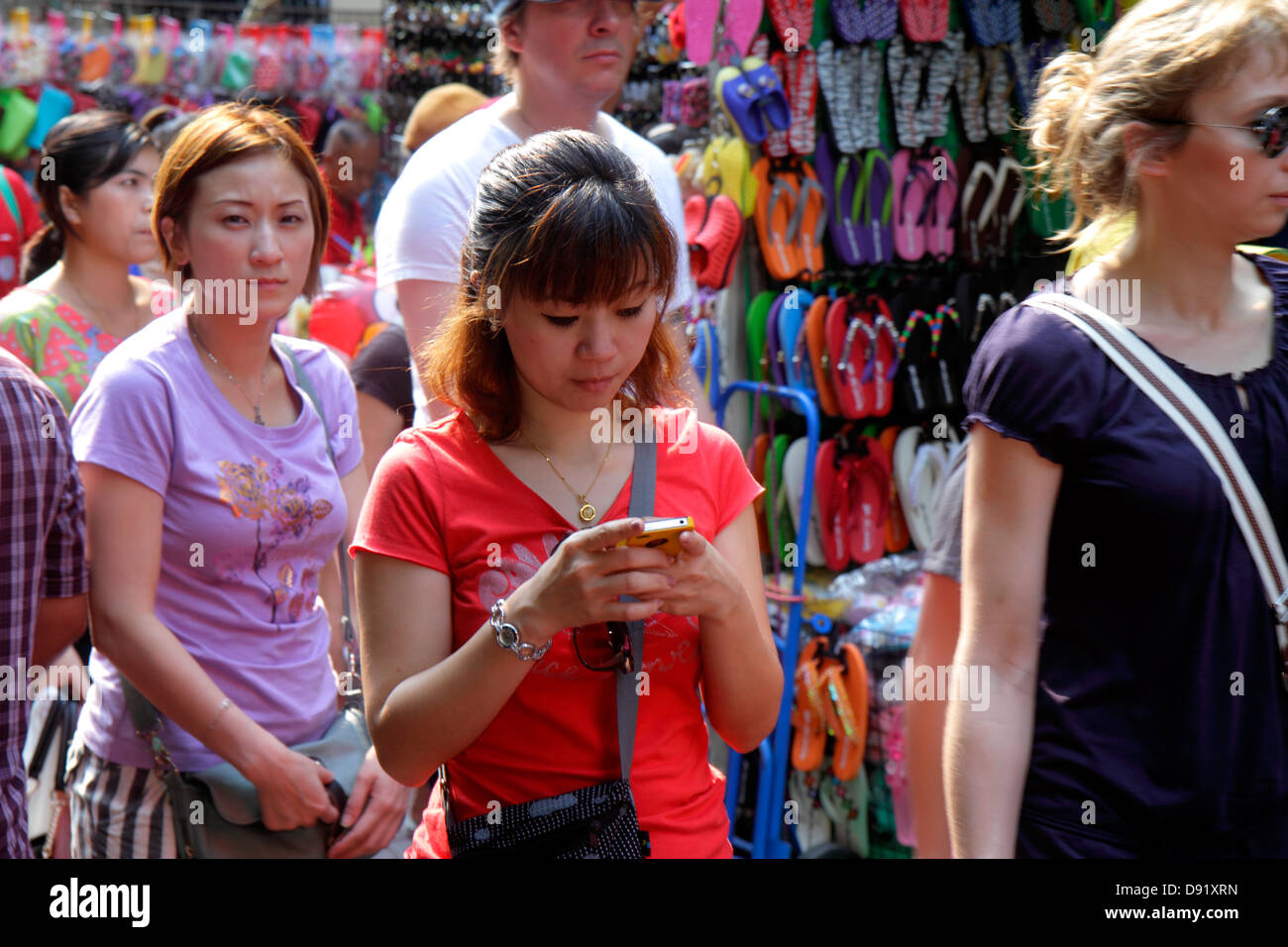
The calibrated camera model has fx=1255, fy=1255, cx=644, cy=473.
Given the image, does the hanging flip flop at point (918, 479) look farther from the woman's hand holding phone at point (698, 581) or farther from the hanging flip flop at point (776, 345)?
Result: the woman's hand holding phone at point (698, 581)

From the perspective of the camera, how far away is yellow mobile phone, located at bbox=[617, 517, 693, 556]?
136cm

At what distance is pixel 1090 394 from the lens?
1582mm

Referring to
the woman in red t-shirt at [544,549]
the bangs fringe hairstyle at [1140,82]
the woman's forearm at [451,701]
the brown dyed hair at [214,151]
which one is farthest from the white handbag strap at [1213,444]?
the brown dyed hair at [214,151]

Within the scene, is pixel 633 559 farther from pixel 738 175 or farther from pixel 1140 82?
pixel 738 175

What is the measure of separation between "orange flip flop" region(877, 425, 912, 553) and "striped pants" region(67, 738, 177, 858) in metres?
2.82

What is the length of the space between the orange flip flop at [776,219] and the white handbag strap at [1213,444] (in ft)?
8.72

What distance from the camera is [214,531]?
2156 mm

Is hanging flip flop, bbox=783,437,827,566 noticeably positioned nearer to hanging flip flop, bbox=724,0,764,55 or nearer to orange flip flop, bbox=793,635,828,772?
orange flip flop, bbox=793,635,828,772

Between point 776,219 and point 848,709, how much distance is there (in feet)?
5.35

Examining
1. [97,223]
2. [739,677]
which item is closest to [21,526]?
[739,677]

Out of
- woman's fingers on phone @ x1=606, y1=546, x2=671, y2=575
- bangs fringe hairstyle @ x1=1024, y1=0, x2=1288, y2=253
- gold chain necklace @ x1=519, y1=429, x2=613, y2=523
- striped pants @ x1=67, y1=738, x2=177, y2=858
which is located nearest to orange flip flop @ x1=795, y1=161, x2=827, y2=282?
bangs fringe hairstyle @ x1=1024, y1=0, x2=1288, y2=253

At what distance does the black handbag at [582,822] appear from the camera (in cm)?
151

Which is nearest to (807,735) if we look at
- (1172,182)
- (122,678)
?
(122,678)

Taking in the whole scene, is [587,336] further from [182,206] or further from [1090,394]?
[182,206]
